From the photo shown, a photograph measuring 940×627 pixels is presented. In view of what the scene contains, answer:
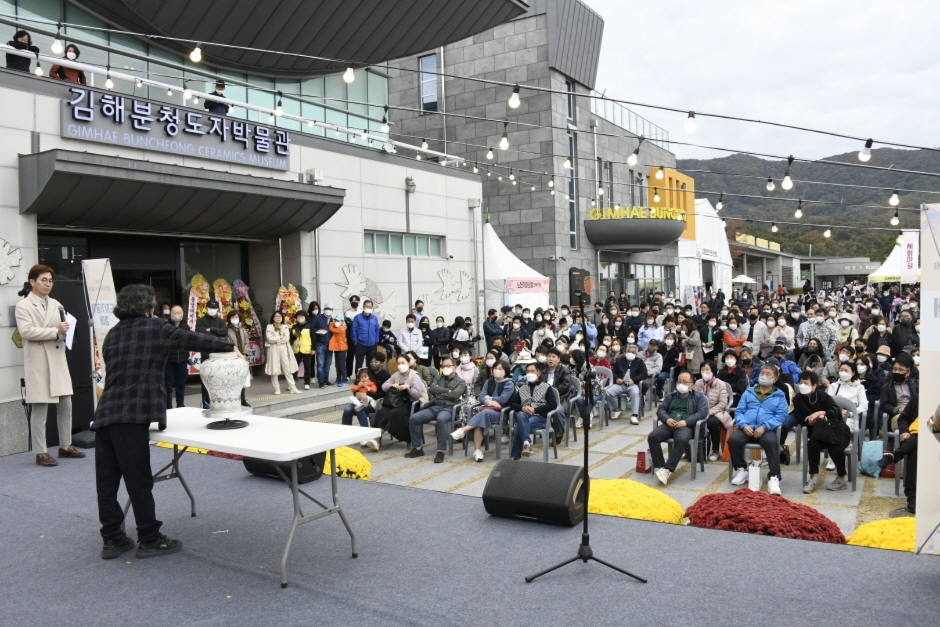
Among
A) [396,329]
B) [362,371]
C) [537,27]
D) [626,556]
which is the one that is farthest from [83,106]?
[537,27]

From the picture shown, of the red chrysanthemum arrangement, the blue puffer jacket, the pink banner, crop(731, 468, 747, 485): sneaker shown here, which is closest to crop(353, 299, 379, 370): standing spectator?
the pink banner

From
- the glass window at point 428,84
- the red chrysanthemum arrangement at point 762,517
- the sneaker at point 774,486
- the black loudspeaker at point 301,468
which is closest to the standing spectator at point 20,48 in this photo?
the black loudspeaker at point 301,468

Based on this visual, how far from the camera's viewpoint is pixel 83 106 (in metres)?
10.6

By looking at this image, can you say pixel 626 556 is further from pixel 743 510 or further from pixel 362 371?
pixel 362 371

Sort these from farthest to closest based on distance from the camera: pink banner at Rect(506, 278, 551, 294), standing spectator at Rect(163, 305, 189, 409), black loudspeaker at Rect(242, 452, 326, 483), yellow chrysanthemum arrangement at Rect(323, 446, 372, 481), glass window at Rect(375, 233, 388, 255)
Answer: pink banner at Rect(506, 278, 551, 294), glass window at Rect(375, 233, 388, 255), standing spectator at Rect(163, 305, 189, 409), yellow chrysanthemum arrangement at Rect(323, 446, 372, 481), black loudspeaker at Rect(242, 452, 326, 483)

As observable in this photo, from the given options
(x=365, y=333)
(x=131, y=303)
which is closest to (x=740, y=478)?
(x=131, y=303)

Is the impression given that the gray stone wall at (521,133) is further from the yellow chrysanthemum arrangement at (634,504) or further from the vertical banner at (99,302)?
the yellow chrysanthemum arrangement at (634,504)

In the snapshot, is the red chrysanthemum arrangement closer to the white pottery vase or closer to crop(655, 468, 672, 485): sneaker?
crop(655, 468, 672, 485): sneaker

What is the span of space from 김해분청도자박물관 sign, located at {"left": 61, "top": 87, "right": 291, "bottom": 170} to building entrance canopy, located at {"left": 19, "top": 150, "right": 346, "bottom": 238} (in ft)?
2.80

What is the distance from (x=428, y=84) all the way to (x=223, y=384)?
2644cm

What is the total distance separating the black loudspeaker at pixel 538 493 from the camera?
5.40m

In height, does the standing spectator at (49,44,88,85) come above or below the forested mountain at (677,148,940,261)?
below

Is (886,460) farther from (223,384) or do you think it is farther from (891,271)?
(891,271)

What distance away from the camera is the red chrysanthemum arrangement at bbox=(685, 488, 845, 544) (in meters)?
5.19
